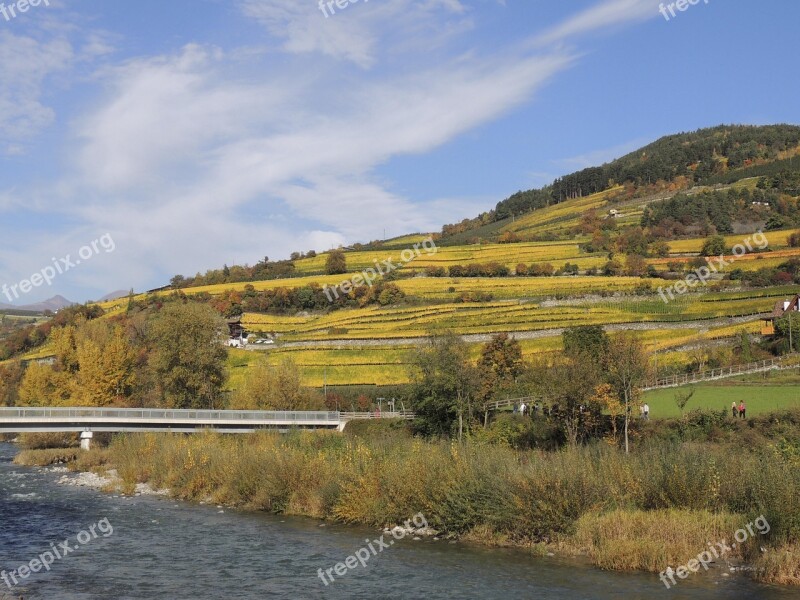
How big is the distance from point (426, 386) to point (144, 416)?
21.5 metres

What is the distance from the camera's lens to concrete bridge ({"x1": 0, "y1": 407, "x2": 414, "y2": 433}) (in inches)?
2093

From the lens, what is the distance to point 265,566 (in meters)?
27.0

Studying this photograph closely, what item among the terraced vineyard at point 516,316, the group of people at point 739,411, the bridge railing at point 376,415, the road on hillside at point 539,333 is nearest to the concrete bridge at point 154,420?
the bridge railing at point 376,415

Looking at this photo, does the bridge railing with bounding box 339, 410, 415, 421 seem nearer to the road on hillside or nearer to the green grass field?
the road on hillside

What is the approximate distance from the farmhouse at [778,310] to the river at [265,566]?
56.1 meters

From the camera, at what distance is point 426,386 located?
51594 millimetres

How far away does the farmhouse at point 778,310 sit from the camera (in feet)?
242

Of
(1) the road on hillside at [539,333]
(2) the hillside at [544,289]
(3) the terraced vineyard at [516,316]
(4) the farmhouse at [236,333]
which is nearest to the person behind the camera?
(3) the terraced vineyard at [516,316]

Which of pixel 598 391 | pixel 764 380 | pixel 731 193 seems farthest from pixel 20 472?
pixel 731 193

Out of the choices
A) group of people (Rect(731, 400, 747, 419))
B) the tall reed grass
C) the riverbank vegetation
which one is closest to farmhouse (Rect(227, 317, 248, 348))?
the riverbank vegetation

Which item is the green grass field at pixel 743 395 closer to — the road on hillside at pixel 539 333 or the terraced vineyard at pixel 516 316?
the terraced vineyard at pixel 516 316

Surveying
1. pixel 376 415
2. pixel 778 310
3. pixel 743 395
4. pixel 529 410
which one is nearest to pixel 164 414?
pixel 376 415

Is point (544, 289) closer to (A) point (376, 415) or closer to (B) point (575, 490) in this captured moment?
(A) point (376, 415)

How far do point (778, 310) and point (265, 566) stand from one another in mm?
69735
